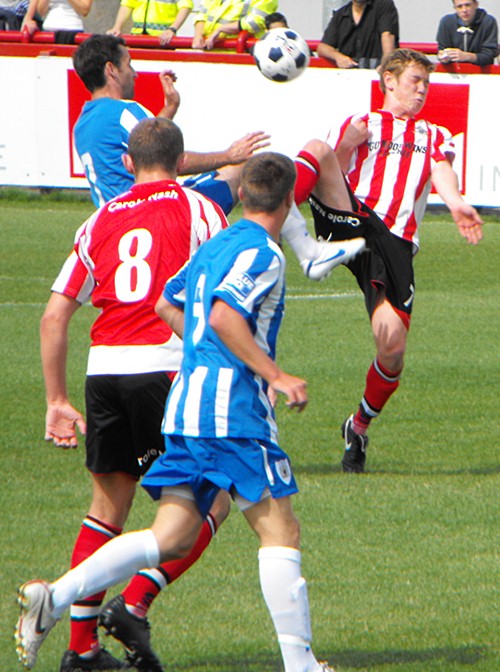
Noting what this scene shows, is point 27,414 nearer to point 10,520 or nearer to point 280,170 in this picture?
point 10,520

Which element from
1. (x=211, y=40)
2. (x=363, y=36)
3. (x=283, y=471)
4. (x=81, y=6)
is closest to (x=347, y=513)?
(x=283, y=471)

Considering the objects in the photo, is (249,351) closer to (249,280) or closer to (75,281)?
(249,280)

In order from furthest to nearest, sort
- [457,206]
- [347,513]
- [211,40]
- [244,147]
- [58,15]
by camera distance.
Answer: [58,15] < [211,40] < [457,206] < [347,513] < [244,147]

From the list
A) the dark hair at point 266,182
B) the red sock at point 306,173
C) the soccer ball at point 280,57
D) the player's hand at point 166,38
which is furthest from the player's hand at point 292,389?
the player's hand at point 166,38

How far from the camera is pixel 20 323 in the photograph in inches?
468

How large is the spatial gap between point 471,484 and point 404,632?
89.1 inches

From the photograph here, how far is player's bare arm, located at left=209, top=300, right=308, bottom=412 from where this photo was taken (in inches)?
165

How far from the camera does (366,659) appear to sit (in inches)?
192

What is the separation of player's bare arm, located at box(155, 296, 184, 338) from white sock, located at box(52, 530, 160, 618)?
2.31 ft

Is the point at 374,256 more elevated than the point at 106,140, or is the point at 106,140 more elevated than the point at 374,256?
the point at 106,140

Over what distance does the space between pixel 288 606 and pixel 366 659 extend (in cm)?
72

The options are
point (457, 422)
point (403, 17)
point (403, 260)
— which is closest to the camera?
point (403, 260)

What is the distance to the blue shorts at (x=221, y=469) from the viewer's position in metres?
4.34

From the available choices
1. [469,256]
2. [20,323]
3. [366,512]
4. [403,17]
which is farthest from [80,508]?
[403,17]
